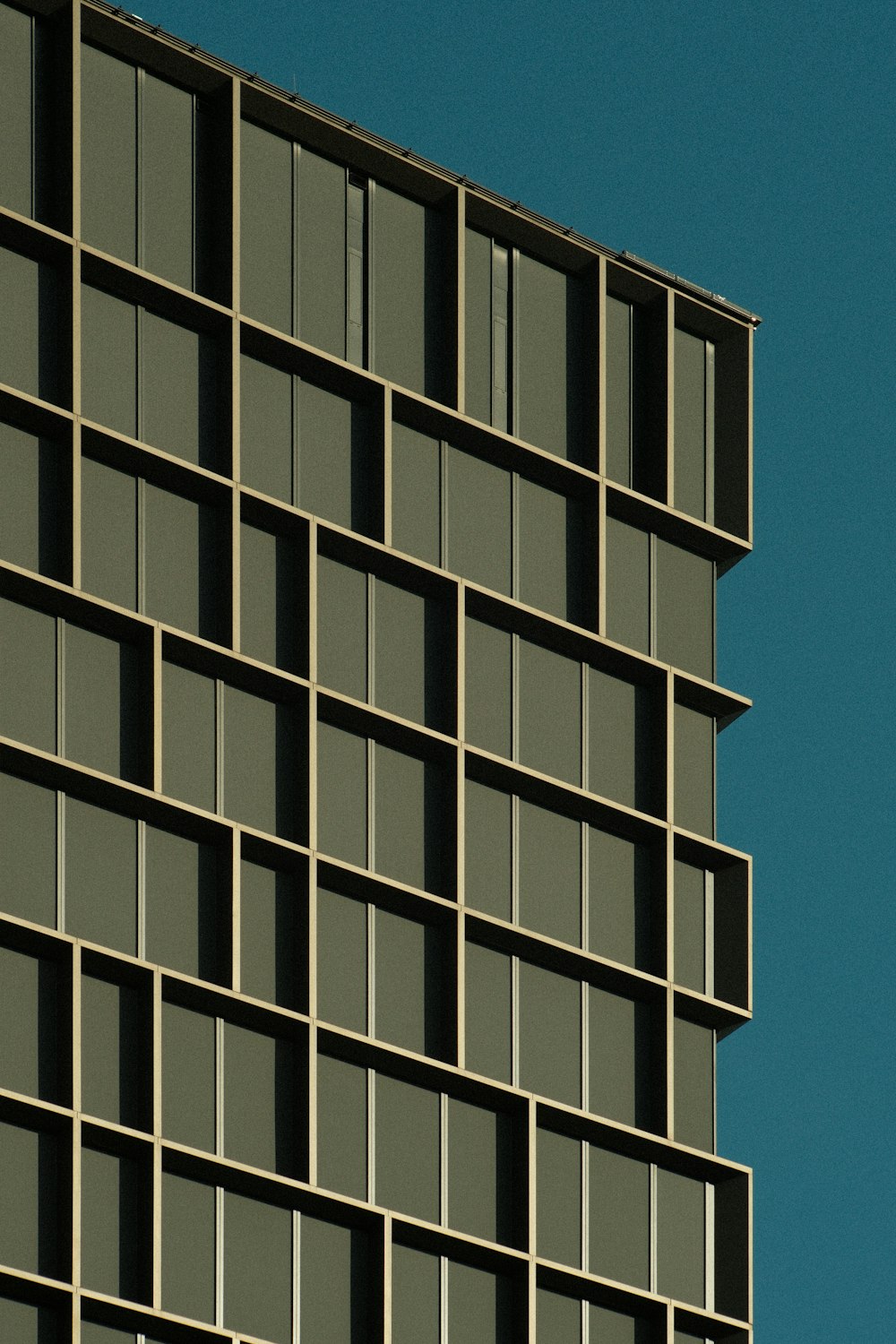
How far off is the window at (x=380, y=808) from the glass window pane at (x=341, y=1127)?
3290 mm

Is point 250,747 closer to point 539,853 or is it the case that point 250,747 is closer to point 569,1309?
point 539,853

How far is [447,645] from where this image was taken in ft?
214

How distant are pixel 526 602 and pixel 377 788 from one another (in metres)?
4.96

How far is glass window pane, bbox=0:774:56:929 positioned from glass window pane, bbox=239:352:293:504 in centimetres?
694

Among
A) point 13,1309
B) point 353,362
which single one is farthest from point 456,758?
point 13,1309

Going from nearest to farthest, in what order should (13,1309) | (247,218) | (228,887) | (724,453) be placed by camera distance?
(13,1309) < (228,887) < (247,218) < (724,453)

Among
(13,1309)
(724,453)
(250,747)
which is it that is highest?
(724,453)

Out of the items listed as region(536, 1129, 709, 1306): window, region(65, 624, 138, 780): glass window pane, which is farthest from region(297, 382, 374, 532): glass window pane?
region(536, 1129, 709, 1306): window

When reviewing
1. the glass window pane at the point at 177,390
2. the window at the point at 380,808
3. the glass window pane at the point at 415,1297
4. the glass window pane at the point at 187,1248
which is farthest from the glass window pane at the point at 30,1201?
the glass window pane at the point at 177,390

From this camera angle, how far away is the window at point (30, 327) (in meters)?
61.6

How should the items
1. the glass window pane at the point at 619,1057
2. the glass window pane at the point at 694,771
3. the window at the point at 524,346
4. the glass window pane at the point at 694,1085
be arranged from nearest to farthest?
the glass window pane at the point at 619,1057 < the glass window pane at the point at 694,1085 < the window at the point at 524,346 < the glass window pane at the point at 694,771

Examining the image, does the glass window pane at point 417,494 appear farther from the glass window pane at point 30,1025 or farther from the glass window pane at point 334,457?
the glass window pane at point 30,1025

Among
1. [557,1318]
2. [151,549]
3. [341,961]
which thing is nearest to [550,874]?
[341,961]

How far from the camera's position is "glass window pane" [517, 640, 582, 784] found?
6606cm
